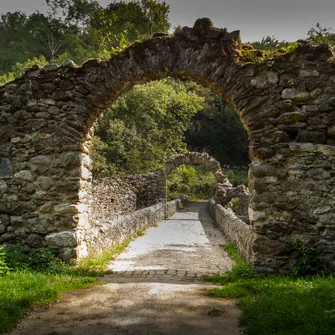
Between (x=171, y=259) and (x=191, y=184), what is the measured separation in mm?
25426

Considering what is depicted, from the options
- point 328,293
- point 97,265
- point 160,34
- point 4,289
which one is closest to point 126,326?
point 4,289

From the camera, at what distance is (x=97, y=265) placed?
6191 mm

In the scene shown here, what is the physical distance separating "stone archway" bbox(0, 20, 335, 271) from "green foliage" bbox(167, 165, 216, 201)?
20.6 meters

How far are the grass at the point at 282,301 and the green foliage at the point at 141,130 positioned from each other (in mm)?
14066

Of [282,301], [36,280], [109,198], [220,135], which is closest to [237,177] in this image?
[220,135]

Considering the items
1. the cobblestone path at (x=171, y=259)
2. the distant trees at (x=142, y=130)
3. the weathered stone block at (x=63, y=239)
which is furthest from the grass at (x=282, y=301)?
the distant trees at (x=142, y=130)

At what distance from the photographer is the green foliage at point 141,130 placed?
1950 centimetres

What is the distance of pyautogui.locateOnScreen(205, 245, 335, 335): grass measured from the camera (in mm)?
3154

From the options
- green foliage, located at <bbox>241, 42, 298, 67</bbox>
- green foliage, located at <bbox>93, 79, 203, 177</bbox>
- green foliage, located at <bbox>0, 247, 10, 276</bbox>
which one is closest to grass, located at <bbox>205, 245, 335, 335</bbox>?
green foliage, located at <bbox>0, 247, 10, 276</bbox>

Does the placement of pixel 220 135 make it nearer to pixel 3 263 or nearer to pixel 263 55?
pixel 263 55

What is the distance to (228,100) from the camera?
19.2 ft

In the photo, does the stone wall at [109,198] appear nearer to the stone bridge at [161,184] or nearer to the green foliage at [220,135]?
the stone bridge at [161,184]

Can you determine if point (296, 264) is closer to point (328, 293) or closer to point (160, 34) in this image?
point (328, 293)

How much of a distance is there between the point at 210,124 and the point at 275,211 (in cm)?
3511
